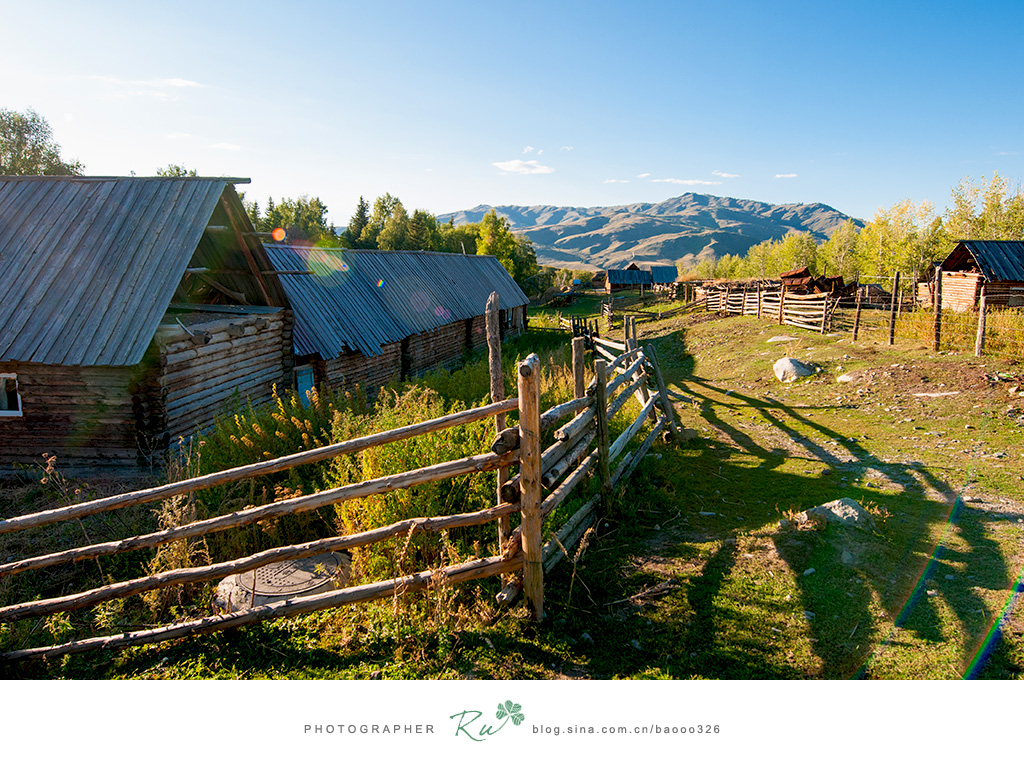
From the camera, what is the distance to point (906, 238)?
49.2 metres

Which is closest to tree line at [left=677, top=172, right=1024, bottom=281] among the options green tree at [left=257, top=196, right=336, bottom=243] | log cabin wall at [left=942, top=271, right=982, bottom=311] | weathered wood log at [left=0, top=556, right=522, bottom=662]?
log cabin wall at [left=942, top=271, right=982, bottom=311]

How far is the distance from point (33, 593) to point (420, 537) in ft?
12.7

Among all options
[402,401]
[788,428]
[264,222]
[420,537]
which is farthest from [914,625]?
[264,222]

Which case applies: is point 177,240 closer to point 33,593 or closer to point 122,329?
point 122,329

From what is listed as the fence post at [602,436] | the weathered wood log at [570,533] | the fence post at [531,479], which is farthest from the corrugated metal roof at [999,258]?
the fence post at [531,479]

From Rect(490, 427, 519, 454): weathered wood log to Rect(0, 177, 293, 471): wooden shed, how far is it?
6858 millimetres

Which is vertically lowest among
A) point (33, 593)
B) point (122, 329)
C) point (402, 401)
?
point (33, 593)

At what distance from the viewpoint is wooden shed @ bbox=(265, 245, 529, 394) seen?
13.3m

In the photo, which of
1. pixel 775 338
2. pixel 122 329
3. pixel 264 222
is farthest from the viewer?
pixel 264 222

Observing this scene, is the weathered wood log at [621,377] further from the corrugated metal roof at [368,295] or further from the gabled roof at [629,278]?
the gabled roof at [629,278]

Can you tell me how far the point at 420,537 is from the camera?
4.49 m

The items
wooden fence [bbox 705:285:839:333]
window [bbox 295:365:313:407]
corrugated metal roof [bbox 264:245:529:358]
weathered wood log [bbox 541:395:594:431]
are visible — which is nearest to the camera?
weathered wood log [bbox 541:395:594:431]

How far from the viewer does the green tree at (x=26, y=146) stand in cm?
4112
